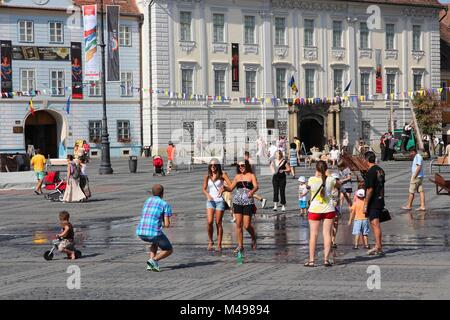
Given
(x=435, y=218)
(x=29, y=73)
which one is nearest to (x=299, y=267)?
(x=435, y=218)

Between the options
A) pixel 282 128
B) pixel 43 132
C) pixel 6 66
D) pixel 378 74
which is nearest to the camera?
pixel 6 66

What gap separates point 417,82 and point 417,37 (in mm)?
3289

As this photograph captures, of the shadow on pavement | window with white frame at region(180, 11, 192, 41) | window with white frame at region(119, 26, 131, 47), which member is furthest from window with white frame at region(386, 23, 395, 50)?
the shadow on pavement

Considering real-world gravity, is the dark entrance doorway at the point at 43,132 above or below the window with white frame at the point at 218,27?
below

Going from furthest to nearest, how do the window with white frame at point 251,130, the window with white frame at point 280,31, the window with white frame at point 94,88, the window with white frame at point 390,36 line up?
1. the window with white frame at point 390,36
2. the window with white frame at point 280,31
3. the window with white frame at point 251,130
4. the window with white frame at point 94,88

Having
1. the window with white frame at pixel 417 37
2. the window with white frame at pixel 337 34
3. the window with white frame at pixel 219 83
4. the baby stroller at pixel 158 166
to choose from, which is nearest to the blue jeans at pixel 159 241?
the baby stroller at pixel 158 166

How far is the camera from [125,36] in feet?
183

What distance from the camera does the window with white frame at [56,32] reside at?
53.4 m

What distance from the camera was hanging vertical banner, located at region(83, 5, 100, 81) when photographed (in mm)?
42938

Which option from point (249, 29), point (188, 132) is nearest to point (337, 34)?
point (249, 29)

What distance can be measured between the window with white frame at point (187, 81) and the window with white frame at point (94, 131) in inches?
227

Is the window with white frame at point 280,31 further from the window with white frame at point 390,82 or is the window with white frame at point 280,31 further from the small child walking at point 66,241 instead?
the small child walking at point 66,241

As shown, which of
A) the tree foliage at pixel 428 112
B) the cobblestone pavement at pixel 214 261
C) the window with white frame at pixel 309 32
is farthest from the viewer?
the tree foliage at pixel 428 112

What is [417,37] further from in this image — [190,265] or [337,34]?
[190,265]
